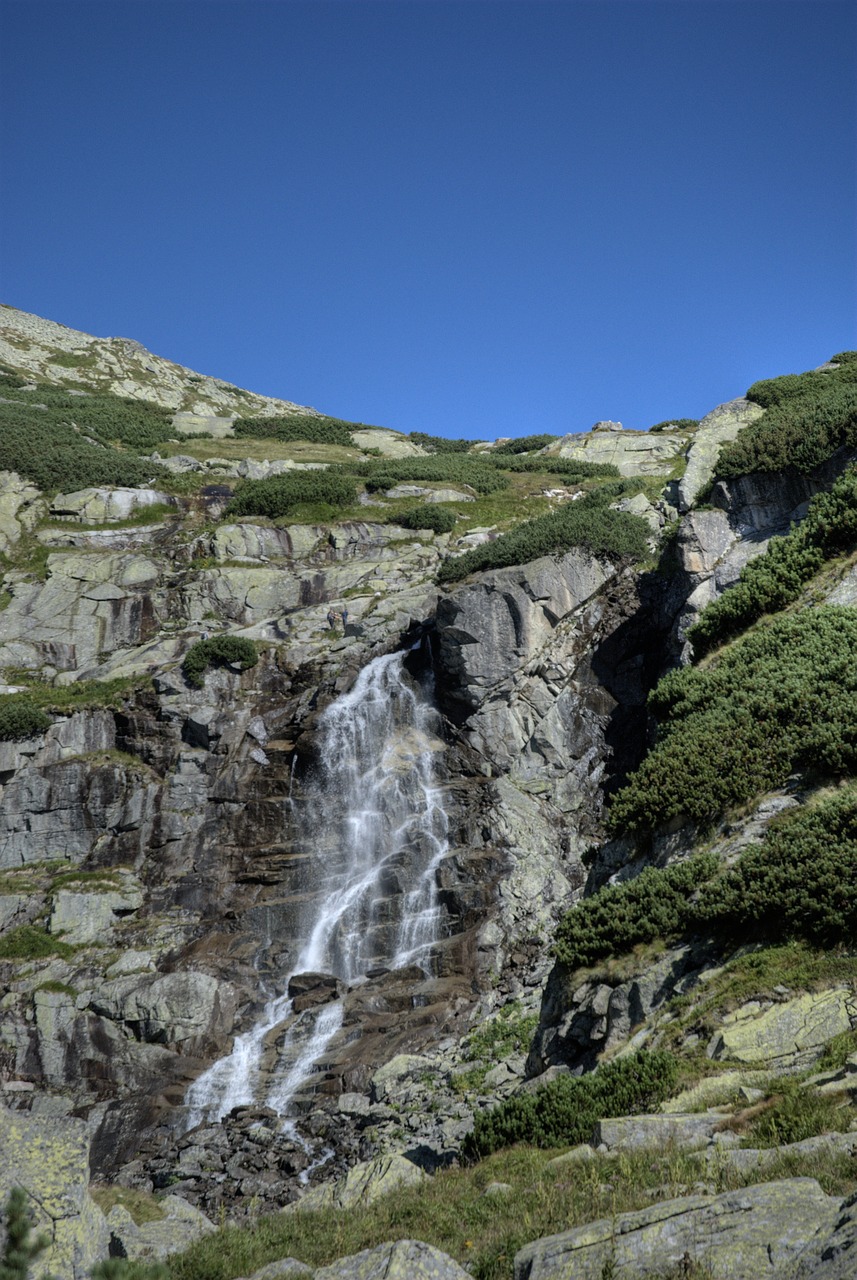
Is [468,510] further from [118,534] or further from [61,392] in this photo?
[61,392]

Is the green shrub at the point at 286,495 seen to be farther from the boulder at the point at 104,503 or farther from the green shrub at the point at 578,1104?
the green shrub at the point at 578,1104

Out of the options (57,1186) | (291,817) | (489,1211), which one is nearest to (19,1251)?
(57,1186)

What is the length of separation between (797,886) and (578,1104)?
5.46 m

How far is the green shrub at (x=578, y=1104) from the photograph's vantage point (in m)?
12.1

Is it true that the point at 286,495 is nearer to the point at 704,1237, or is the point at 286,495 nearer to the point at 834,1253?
the point at 704,1237

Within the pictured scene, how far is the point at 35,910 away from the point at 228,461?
149ft

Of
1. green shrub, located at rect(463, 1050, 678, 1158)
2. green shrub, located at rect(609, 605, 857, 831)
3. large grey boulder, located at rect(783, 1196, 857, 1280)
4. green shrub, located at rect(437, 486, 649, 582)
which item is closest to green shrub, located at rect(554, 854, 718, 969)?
green shrub, located at rect(609, 605, 857, 831)

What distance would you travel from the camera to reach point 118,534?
2227 inches

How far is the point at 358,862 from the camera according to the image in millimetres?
34094

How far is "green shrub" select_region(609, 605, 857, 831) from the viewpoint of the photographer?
63.4 feet

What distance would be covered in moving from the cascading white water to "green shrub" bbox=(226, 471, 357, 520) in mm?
22374

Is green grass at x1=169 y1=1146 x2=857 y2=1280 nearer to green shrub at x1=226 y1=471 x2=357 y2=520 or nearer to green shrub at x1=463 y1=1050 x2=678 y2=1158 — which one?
green shrub at x1=463 y1=1050 x2=678 y2=1158

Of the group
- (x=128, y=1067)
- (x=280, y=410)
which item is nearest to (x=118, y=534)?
(x=128, y=1067)

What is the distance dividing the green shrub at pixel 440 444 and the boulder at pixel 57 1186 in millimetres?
86366
